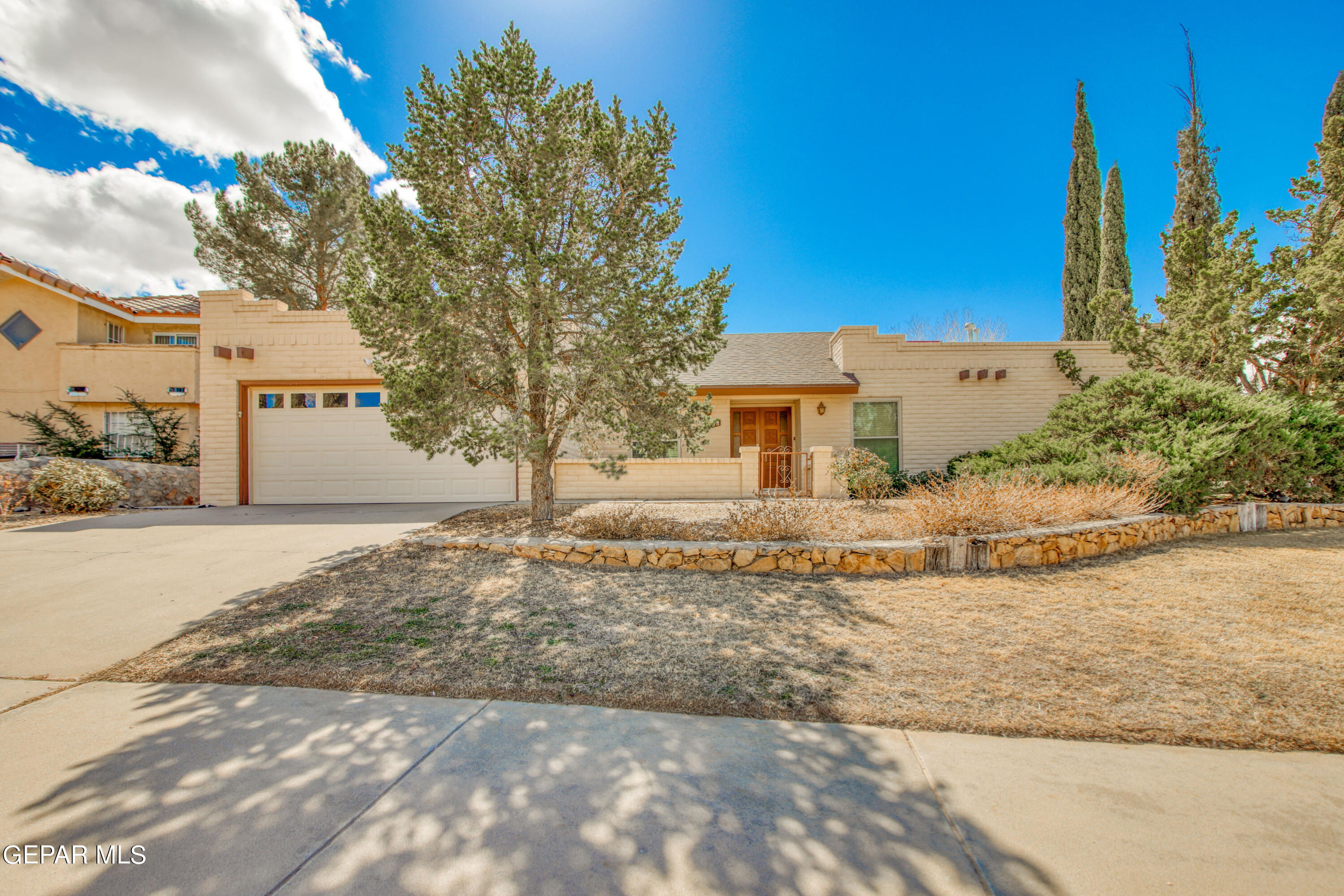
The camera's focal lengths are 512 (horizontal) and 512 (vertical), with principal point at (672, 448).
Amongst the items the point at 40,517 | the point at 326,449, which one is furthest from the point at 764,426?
the point at 40,517

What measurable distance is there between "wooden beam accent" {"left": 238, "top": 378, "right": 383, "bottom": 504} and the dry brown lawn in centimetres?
665

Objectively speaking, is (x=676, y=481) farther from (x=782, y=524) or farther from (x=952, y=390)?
(x=952, y=390)

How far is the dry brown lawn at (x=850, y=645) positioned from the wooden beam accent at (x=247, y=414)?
6646 mm

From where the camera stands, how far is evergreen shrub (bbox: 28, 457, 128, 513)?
8.88 meters

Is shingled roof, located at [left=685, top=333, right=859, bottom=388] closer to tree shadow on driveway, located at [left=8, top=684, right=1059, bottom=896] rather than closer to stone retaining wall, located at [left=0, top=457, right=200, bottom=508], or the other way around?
tree shadow on driveway, located at [left=8, top=684, right=1059, bottom=896]

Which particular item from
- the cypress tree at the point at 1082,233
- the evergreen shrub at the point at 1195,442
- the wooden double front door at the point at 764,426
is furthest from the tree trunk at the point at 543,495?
the cypress tree at the point at 1082,233

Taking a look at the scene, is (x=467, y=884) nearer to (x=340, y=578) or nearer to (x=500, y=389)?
(x=340, y=578)

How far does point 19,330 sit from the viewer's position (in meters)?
14.0

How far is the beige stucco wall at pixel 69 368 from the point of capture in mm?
13492

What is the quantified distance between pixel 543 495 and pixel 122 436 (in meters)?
13.9

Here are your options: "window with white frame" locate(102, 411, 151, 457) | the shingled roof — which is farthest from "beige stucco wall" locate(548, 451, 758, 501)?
"window with white frame" locate(102, 411, 151, 457)

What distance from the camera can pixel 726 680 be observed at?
3189mm

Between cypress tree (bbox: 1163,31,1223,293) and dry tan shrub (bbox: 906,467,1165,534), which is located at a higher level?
cypress tree (bbox: 1163,31,1223,293)

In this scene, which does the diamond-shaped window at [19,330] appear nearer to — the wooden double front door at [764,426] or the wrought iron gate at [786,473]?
the wooden double front door at [764,426]
